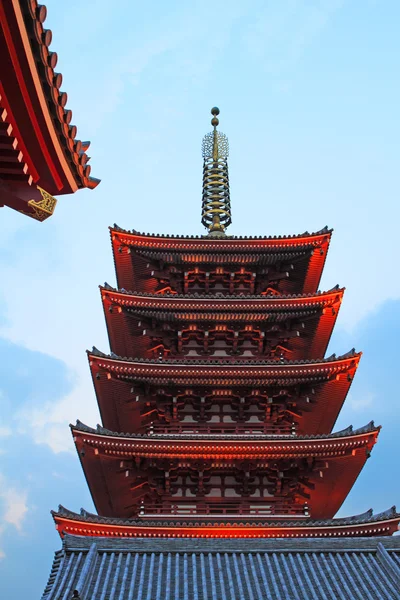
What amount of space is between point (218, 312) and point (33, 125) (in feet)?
51.5

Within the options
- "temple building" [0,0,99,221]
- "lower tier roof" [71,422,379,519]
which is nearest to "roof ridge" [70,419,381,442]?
"lower tier roof" [71,422,379,519]

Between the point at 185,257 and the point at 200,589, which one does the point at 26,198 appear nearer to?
the point at 200,589

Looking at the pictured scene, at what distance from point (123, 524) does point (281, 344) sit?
982 cm

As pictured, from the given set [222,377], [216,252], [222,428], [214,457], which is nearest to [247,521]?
[214,457]

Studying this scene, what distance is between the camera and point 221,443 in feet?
62.9

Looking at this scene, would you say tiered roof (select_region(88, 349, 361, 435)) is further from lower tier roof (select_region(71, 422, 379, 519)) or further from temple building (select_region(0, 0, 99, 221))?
temple building (select_region(0, 0, 99, 221))

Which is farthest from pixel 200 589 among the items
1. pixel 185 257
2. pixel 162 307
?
pixel 185 257

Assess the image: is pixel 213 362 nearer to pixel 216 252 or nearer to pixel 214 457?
pixel 214 457

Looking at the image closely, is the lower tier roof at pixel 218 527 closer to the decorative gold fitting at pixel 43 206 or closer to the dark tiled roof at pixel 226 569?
the dark tiled roof at pixel 226 569

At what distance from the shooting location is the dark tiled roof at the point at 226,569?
12.7m

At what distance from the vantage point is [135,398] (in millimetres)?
22031

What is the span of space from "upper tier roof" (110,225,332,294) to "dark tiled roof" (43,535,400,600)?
13095 millimetres

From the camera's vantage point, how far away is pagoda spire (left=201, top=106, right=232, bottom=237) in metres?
33.0

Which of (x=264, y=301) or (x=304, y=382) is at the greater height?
(x=264, y=301)
